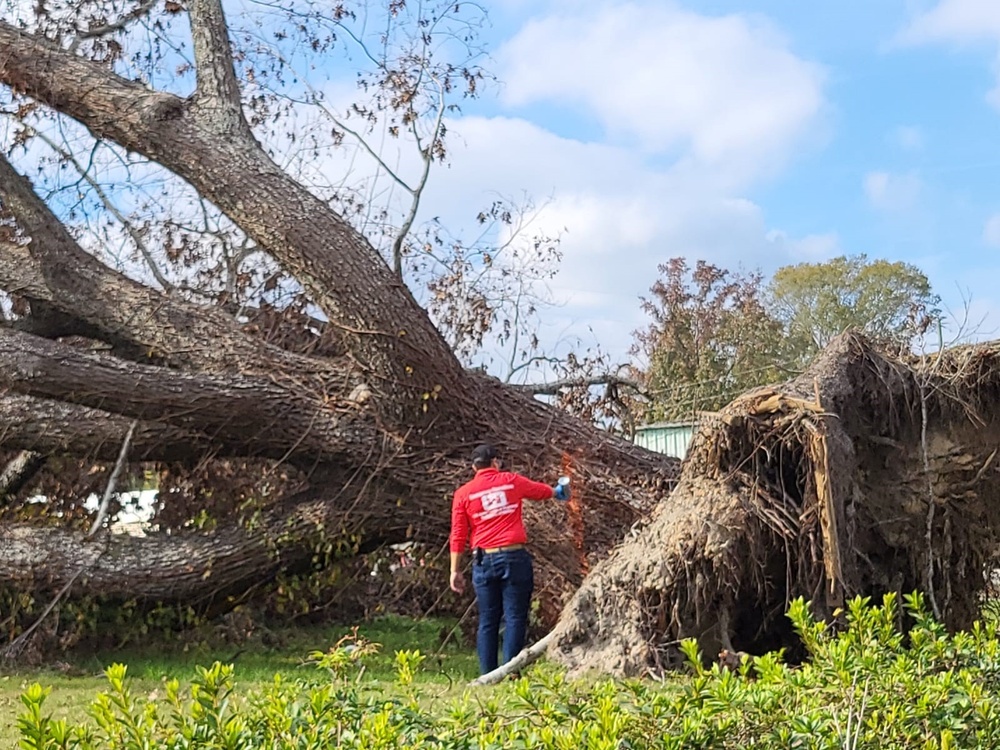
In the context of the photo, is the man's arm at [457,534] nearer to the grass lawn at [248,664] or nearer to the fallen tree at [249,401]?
the grass lawn at [248,664]

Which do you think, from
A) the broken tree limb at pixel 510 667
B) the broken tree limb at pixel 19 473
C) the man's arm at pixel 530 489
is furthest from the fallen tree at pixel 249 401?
the broken tree limb at pixel 510 667

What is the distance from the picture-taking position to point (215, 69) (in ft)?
36.2

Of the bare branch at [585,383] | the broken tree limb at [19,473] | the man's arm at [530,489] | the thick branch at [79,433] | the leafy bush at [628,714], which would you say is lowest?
the leafy bush at [628,714]

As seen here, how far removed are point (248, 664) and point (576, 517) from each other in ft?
9.66

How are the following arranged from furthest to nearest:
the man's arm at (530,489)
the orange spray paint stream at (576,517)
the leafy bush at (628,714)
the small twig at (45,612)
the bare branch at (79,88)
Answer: the bare branch at (79,88)
the orange spray paint stream at (576,517)
the small twig at (45,612)
the man's arm at (530,489)
the leafy bush at (628,714)

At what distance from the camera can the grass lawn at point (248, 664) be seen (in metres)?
7.41

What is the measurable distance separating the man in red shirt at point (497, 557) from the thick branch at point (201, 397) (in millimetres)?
2053

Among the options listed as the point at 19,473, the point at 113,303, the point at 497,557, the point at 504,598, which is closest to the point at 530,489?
the point at 497,557

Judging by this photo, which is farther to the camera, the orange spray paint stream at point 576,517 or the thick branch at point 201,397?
the orange spray paint stream at point 576,517

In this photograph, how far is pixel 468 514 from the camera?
8156 millimetres

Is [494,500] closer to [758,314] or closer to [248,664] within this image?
[248,664]

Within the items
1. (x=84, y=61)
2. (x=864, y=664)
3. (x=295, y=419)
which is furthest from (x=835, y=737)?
(x=84, y=61)

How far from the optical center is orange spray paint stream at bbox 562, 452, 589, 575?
9.29m

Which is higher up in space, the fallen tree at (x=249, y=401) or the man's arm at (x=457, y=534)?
the fallen tree at (x=249, y=401)
